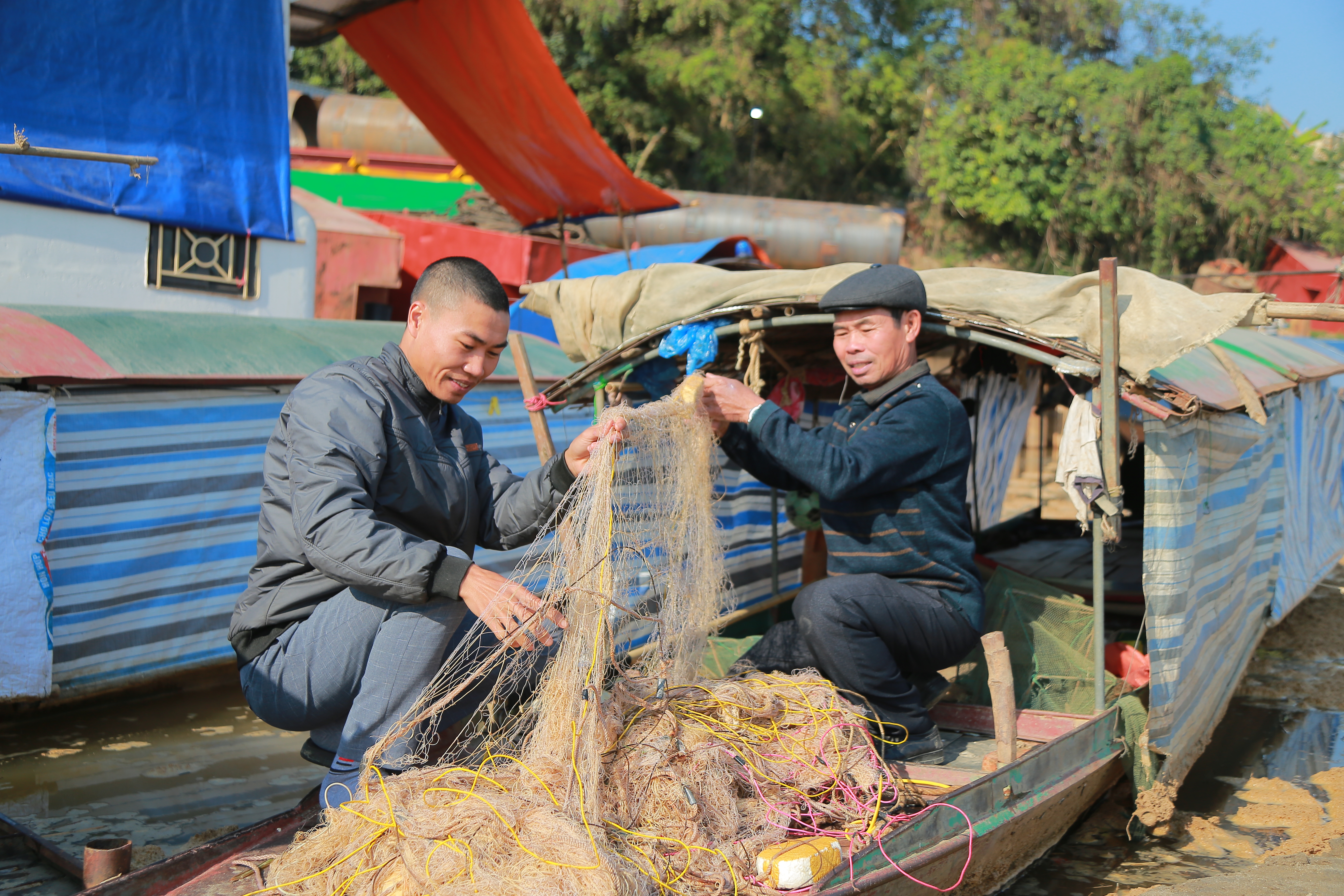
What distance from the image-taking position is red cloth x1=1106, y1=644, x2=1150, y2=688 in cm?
479

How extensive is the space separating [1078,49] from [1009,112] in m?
6.18

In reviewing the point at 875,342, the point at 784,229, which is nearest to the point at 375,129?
the point at 784,229

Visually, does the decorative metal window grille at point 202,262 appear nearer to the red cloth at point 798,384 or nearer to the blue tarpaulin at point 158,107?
the blue tarpaulin at point 158,107

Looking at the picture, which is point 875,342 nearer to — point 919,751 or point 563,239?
point 919,751

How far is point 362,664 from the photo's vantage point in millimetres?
2896

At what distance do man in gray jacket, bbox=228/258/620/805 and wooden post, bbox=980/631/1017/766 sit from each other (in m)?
1.62

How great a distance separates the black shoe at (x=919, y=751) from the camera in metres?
3.90

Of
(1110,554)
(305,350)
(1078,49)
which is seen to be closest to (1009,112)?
(1078,49)

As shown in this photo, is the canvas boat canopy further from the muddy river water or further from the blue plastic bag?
the muddy river water

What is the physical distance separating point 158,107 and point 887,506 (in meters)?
6.43

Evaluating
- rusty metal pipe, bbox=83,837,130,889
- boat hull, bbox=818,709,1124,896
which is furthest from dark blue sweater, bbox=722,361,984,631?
rusty metal pipe, bbox=83,837,130,889

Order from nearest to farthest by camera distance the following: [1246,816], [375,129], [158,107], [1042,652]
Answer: [1042,652] → [1246,816] → [158,107] → [375,129]

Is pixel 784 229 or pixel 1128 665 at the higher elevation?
pixel 784 229

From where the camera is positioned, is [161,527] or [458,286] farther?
[161,527]
